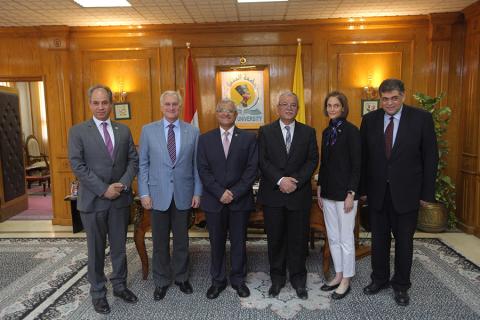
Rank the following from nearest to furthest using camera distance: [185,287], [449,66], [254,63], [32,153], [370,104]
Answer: [185,287] < [449,66] < [370,104] < [254,63] < [32,153]

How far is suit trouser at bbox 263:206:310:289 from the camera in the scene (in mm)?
2873

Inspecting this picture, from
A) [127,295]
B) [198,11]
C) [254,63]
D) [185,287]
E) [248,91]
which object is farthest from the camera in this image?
[248,91]

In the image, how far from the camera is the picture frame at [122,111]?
5.34 meters

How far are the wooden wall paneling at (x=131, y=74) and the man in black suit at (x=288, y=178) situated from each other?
2974 mm

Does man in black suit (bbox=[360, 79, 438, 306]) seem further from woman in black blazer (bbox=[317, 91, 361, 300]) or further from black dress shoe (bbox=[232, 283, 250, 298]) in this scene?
black dress shoe (bbox=[232, 283, 250, 298])

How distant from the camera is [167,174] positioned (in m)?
2.87

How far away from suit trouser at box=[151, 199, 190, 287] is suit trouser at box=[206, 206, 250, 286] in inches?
9.2

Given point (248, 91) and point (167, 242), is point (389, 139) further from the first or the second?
point (248, 91)

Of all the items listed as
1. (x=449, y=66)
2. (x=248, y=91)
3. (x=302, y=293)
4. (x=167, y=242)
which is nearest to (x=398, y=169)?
(x=302, y=293)

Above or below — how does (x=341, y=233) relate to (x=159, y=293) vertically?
above

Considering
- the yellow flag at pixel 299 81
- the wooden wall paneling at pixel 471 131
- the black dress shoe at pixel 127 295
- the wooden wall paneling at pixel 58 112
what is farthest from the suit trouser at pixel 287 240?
the wooden wall paneling at pixel 58 112

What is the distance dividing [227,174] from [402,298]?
1.65 m

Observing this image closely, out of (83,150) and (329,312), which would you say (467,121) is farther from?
(83,150)

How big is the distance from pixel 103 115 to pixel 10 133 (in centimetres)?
438
